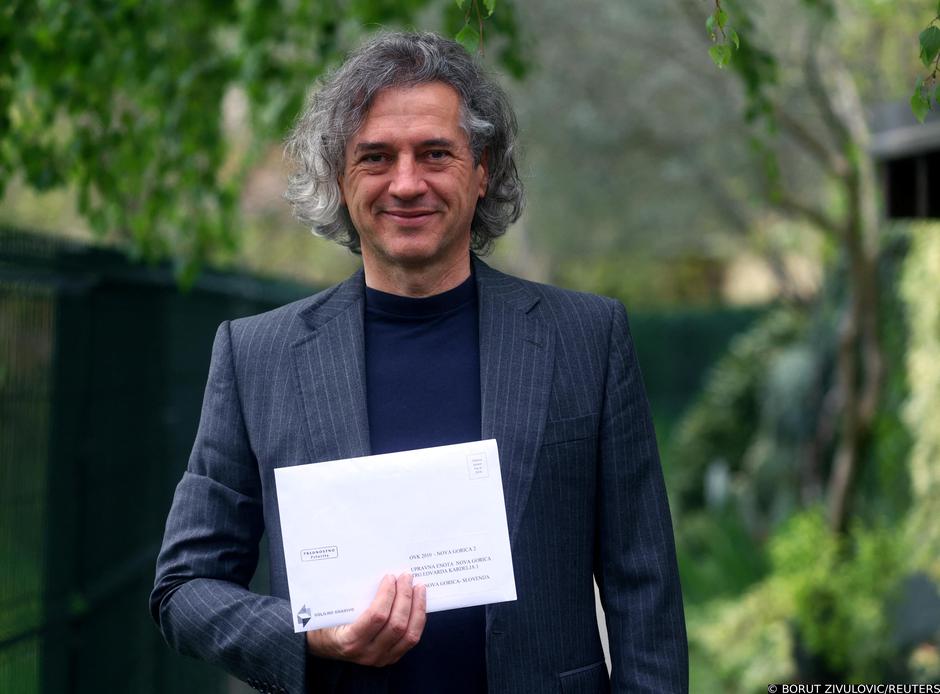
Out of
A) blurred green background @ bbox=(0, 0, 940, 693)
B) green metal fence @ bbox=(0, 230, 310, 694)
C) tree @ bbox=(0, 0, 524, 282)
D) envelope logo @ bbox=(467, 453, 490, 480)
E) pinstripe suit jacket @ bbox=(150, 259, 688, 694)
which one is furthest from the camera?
tree @ bbox=(0, 0, 524, 282)

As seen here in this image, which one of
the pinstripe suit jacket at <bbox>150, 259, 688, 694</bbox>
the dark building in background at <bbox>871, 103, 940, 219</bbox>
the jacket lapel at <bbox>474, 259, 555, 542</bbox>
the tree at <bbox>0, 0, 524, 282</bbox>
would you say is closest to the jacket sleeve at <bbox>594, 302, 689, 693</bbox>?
the pinstripe suit jacket at <bbox>150, 259, 688, 694</bbox>

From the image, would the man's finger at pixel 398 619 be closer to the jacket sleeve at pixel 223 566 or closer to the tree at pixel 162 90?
the jacket sleeve at pixel 223 566

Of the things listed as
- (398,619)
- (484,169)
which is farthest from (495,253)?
(398,619)

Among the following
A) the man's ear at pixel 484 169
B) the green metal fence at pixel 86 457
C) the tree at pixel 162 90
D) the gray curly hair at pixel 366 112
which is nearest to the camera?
the gray curly hair at pixel 366 112

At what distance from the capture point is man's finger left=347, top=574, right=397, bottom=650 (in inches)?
83.9

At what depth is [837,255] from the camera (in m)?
10.1

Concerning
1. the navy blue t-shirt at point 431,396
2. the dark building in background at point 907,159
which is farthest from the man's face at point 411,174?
the dark building in background at point 907,159

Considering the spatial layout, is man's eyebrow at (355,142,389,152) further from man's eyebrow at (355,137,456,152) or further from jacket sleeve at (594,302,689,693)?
jacket sleeve at (594,302,689,693)

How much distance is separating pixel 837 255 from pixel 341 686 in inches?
331

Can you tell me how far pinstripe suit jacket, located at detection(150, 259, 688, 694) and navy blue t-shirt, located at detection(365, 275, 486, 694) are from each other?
0.17 ft

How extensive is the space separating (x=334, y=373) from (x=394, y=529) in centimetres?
41

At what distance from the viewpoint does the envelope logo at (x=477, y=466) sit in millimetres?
2250

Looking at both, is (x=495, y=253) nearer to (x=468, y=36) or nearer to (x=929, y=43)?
(x=468, y=36)

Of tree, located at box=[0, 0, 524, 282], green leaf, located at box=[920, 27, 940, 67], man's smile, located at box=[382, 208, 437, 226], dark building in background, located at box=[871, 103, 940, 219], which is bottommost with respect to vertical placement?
man's smile, located at box=[382, 208, 437, 226]
